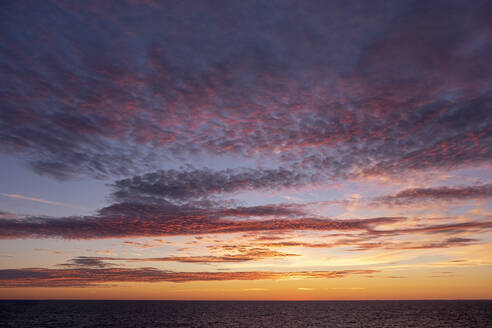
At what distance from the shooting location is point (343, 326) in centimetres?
9788

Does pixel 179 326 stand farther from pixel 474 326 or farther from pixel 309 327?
pixel 474 326

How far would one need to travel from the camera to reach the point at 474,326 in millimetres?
96750

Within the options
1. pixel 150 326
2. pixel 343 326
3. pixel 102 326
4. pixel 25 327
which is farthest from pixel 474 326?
pixel 25 327

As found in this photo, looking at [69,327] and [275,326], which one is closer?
[69,327]

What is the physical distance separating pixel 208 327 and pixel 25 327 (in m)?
49.5

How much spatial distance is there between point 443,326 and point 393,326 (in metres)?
14.6

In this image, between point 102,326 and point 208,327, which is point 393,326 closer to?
point 208,327

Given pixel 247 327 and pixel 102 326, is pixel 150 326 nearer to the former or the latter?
pixel 102 326

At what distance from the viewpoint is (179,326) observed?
9712 centimetres

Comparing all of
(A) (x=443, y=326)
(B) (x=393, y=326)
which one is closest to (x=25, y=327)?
(B) (x=393, y=326)

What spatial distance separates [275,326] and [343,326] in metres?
19.4

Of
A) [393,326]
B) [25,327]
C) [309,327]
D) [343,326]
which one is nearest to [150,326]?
[25,327]

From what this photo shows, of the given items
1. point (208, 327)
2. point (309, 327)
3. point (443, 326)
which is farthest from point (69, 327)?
point (443, 326)

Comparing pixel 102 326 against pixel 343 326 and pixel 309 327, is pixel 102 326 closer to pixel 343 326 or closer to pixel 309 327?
pixel 309 327
